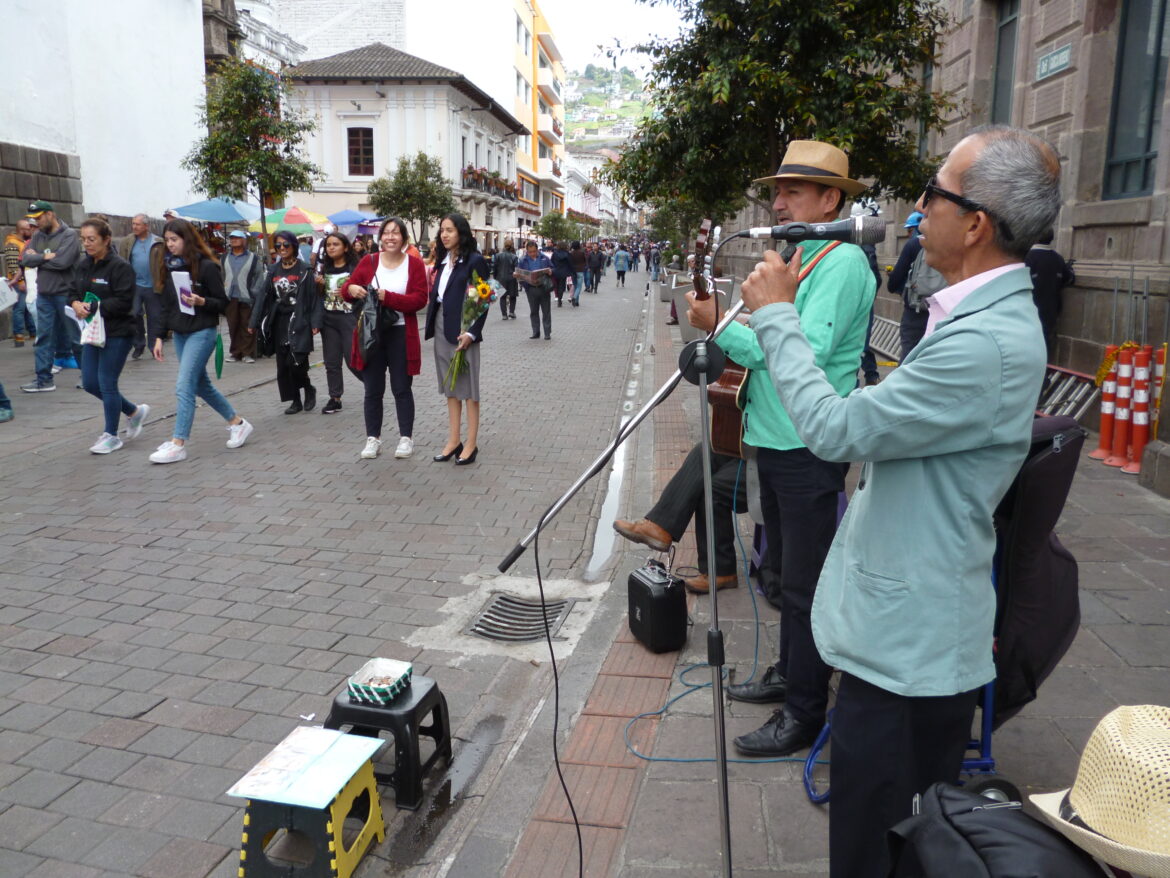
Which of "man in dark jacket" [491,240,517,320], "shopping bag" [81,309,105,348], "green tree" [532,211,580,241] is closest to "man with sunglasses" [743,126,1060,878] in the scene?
"shopping bag" [81,309,105,348]

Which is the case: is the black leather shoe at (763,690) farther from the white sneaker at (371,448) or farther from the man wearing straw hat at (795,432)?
the white sneaker at (371,448)

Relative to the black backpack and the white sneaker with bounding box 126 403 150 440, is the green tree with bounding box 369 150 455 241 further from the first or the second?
the black backpack

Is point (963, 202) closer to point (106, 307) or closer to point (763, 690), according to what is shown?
point (763, 690)

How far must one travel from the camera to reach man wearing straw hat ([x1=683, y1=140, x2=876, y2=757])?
9.90ft

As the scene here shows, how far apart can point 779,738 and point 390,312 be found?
17.7ft

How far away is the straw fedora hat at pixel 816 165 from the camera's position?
10.6ft

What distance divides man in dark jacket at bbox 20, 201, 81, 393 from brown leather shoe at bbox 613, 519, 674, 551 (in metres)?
8.90

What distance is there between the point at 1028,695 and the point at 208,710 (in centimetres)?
300

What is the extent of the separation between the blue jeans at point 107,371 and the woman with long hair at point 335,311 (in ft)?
6.60

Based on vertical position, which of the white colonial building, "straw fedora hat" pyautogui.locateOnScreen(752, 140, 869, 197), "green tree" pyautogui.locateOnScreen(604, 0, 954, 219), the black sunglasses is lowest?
the black sunglasses

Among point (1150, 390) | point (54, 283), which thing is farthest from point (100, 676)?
point (54, 283)

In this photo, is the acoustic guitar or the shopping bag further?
the shopping bag

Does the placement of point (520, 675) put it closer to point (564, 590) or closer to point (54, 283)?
point (564, 590)

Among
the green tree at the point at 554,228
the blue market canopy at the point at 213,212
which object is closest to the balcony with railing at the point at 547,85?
the green tree at the point at 554,228
